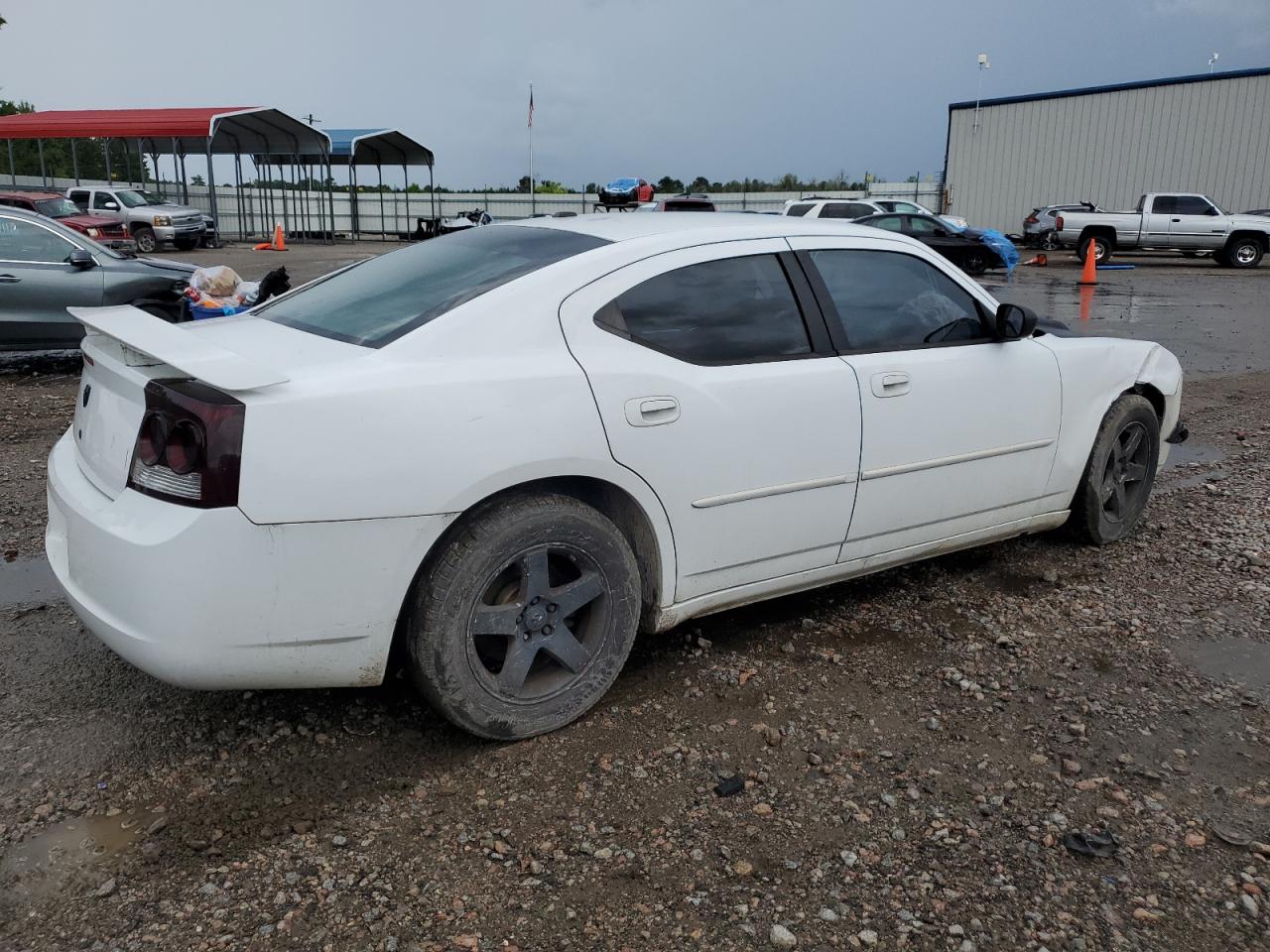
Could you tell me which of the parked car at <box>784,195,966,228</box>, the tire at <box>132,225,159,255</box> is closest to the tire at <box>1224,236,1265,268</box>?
the parked car at <box>784,195,966,228</box>

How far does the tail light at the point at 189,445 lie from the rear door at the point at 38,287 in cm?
758

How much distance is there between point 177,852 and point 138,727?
2.33 ft

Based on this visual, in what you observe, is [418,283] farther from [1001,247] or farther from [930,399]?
[1001,247]

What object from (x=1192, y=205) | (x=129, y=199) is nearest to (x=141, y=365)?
(x=129, y=199)

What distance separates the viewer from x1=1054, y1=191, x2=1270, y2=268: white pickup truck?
88.0ft

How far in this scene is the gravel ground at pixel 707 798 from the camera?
236 cm

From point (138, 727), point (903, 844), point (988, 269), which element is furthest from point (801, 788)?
point (988, 269)

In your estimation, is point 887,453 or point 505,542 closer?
point 505,542

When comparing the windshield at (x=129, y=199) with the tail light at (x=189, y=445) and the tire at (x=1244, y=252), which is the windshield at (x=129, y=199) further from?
the tail light at (x=189, y=445)

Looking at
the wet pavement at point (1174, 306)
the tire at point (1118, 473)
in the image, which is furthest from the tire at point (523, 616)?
the wet pavement at point (1174, 306)

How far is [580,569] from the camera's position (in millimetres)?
3094

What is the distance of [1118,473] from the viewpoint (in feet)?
15.9

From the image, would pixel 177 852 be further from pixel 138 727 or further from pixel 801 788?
pixel 801 788

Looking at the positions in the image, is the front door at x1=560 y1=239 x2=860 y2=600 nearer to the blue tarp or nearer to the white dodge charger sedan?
the white dodge charger sedan
